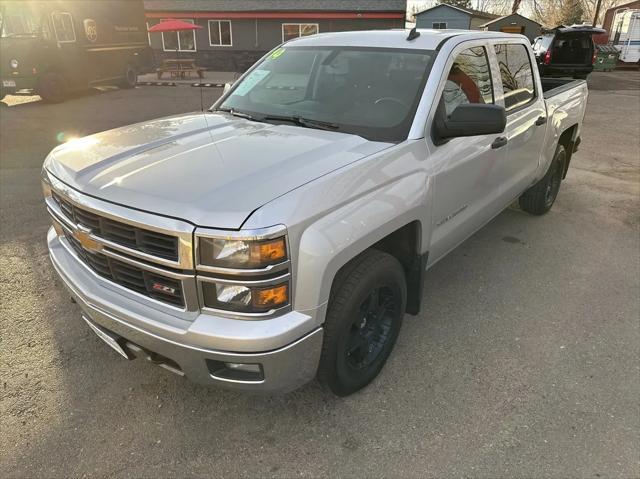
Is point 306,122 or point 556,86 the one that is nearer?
point 306,122

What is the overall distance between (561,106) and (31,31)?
1342 cm

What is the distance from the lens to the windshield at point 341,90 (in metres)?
2.96

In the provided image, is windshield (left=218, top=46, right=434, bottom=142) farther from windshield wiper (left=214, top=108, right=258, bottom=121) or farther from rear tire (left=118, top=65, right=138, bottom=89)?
rear tire (left=118, top=65, right=138, bottom=89)

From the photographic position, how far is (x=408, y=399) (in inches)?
109

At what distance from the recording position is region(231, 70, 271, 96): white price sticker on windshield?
3740 millimetres

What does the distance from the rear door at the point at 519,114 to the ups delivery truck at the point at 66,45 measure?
42.3ft

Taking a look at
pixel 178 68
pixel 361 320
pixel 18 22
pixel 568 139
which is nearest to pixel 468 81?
pixel 361 320

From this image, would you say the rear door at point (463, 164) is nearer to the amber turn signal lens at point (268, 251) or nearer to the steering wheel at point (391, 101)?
the steering wheel at point (391, 101)

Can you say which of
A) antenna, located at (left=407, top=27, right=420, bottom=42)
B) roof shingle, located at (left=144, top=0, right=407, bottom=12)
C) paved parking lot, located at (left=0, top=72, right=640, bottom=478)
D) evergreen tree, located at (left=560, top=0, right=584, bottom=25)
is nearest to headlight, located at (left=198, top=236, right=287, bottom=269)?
paved parking lot, located at (left=0, top=72, right=640, bottom=478)

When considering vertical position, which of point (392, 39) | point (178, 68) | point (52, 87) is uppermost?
point (392, 39)

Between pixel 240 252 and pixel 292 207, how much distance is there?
0.92 ft

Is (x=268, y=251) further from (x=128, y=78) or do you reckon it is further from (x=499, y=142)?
(x=128, y=78)

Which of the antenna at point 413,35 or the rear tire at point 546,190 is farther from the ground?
the antenna at point 413,35

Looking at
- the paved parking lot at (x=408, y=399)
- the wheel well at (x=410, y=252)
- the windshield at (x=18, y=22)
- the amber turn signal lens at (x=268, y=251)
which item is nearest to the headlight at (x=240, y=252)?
the amber turn signal lens at (x=268, y=251)
